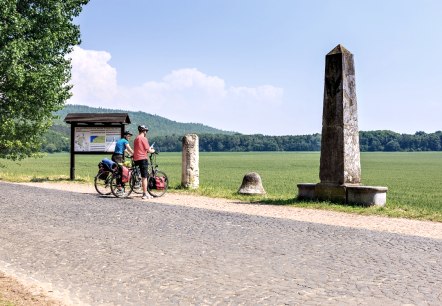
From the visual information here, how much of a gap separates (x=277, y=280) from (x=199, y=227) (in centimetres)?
408

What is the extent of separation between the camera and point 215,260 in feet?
23.1

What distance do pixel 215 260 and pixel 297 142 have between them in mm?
165252

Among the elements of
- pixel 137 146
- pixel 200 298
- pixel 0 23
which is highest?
pixel 0 23

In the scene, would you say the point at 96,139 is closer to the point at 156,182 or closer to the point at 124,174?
the point at 124,174

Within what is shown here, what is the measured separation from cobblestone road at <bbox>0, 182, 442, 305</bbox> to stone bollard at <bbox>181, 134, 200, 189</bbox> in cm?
731

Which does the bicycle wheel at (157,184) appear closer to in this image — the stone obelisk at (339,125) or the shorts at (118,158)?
the shorts at (118,158)

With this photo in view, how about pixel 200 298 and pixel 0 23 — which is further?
pixel 0 23

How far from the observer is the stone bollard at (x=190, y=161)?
18.6 metres

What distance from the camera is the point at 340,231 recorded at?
31.4 feet

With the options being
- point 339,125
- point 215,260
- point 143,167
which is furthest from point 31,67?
point 215,260

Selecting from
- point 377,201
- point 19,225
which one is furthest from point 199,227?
point 377,201

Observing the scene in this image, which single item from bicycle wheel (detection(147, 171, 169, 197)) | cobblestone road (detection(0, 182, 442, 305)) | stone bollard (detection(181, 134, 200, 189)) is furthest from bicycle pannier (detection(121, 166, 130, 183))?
cobblestone road (detection(0, 182, 442, 305))

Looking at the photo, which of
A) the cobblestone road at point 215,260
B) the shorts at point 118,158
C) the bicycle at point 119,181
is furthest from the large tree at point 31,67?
the cobblestone road at point 215,260

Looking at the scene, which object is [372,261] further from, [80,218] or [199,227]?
[80,218]
